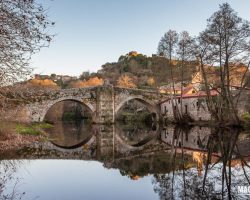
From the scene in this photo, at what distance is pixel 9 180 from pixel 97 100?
26.9 metres

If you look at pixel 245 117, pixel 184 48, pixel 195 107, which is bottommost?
pixel 245 117

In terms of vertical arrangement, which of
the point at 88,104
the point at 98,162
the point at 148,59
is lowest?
the point at 98,162

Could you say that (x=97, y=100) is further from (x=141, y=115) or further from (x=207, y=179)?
(x=207, y=179)

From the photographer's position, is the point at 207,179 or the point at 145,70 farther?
the point at 145,70

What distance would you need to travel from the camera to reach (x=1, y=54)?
698cm

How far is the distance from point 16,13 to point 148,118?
35359 mm

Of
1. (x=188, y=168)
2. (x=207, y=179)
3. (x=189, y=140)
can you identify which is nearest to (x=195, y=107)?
(x=189, y=140)

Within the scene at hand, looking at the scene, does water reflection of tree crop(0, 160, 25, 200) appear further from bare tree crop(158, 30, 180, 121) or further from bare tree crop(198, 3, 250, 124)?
bare tree crop(158, 30, 180, 121)

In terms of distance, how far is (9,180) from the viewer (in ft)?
26.9

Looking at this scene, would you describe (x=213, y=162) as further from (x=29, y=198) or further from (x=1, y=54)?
(x=1, y=54)

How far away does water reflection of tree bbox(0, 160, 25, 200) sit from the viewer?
6.79 metres

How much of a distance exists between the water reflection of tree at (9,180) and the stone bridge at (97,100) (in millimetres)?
21212

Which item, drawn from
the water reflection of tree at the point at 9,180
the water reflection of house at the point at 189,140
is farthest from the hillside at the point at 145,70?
the water reflection of tree at the point at 9,180

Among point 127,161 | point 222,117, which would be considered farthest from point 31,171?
point 222,117
